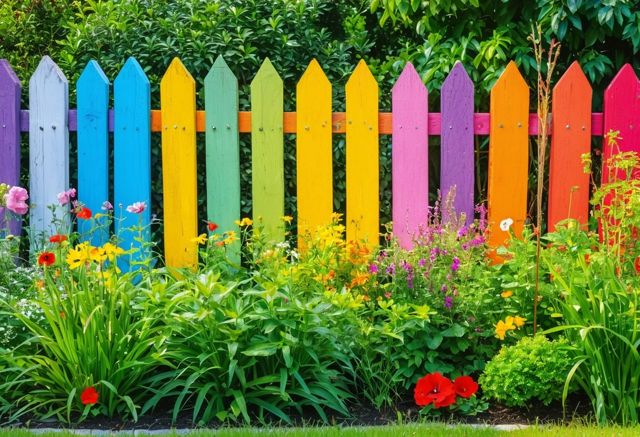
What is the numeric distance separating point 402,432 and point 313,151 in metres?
2.12

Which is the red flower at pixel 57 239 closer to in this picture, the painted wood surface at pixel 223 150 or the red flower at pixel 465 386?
the painted wood surface at pixel 223 150

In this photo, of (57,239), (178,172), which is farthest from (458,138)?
(57,239)

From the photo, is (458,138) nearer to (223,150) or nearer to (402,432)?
(223,150)

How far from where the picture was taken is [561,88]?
4.88 meters

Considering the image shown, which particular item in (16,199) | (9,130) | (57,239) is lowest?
(57,239)

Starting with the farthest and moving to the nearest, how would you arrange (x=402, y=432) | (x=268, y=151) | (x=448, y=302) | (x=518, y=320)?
(x=268, y=151), (x=448, y=302), (x=518, y=320), (x=402, y=432)

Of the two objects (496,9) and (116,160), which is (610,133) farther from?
(116,160)

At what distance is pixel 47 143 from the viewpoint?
16.7 feet

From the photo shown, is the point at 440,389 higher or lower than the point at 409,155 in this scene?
lower

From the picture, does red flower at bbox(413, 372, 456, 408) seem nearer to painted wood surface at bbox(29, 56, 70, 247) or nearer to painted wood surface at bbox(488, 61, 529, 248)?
painted wood surface at bbox(488, 61, 529, 248)

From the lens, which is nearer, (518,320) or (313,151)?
(518,320)

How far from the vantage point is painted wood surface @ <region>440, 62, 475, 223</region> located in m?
4.88

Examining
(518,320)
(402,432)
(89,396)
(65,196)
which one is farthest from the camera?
(65,196)

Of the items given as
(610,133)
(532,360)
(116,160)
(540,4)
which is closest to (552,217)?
(610,133)
